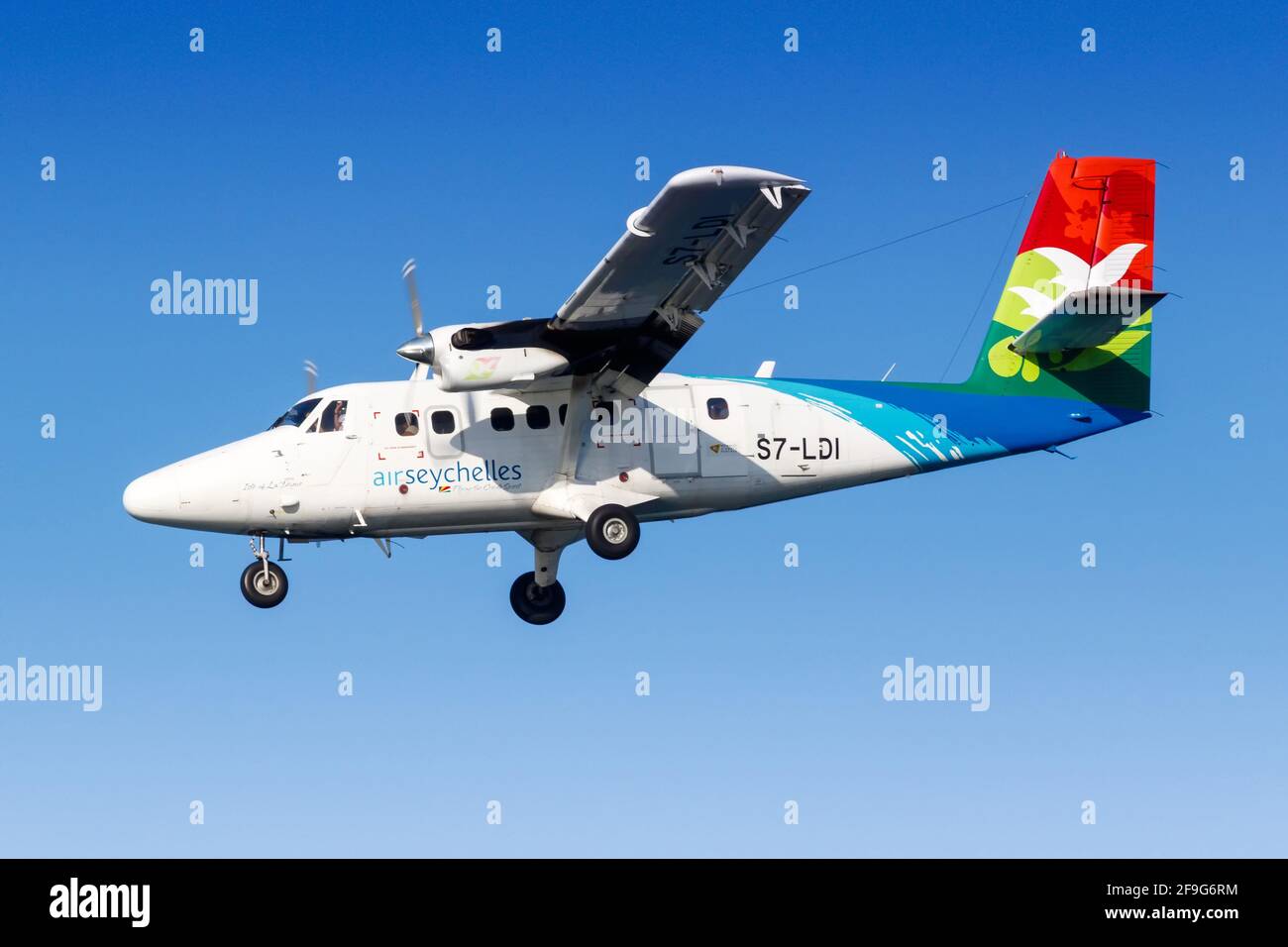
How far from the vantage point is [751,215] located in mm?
19562

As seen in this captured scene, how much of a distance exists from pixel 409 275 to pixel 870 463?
6.24m

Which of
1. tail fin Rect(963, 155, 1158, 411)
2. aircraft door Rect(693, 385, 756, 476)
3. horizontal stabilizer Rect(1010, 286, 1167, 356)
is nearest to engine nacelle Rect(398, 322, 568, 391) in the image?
aircraft door Rect(693, 385, 756, 476)

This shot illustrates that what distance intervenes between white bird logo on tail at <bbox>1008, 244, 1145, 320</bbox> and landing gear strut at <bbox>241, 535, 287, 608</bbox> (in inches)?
408

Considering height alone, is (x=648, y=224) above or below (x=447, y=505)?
above

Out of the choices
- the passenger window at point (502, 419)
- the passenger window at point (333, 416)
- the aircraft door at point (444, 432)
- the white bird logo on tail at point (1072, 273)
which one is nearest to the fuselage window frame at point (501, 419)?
the passenger window at point (502, 419)

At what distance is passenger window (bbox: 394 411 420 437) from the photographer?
72.8 ft

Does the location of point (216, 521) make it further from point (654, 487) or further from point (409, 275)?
point (654, 487)

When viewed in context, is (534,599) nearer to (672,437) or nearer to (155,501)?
(672,437)

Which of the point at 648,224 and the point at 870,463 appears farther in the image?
the point at 870,463

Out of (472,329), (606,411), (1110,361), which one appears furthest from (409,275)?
(1110,361)

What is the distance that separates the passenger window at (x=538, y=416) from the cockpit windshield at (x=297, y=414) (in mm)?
2586

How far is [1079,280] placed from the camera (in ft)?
80.2

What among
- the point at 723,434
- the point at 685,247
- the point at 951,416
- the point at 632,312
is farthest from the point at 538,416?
the point at 951,416

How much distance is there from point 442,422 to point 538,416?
117 cm
